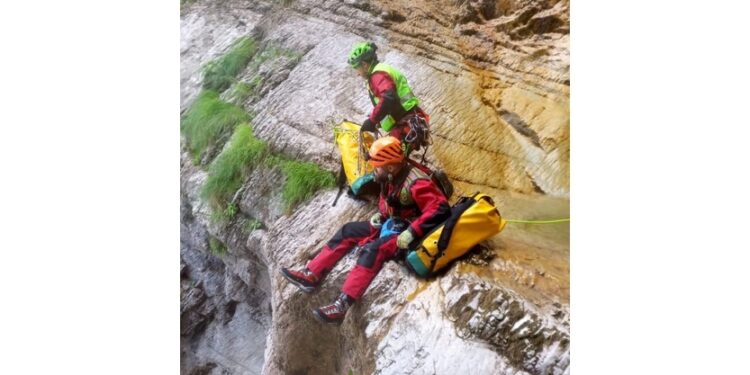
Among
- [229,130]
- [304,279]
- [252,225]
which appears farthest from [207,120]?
[304,279]

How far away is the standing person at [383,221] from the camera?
2.79 meters

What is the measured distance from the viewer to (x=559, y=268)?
2668mm

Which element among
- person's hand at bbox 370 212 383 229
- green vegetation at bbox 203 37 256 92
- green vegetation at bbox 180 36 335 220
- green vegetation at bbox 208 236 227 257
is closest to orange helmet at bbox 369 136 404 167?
person's hand at bbox 370 212 383 229

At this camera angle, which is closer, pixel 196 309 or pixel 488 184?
pixel 488 184

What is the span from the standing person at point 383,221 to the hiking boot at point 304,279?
0.04m

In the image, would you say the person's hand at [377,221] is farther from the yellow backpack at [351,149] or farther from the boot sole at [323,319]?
the boot sole at [323,319]

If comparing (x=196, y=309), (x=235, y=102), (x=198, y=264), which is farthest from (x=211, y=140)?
(x=196, y=309)

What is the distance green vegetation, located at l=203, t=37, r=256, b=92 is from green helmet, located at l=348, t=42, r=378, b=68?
0.63 m

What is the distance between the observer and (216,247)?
3617 millimetres

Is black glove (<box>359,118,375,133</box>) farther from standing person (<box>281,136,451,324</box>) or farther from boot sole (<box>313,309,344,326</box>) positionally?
boot sole (<box>313,309,344,326</box>)

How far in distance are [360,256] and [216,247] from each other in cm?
101

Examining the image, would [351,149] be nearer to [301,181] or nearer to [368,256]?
[301,181]

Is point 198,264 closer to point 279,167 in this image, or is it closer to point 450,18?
point 279,167

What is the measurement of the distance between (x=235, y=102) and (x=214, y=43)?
33 centimetres
